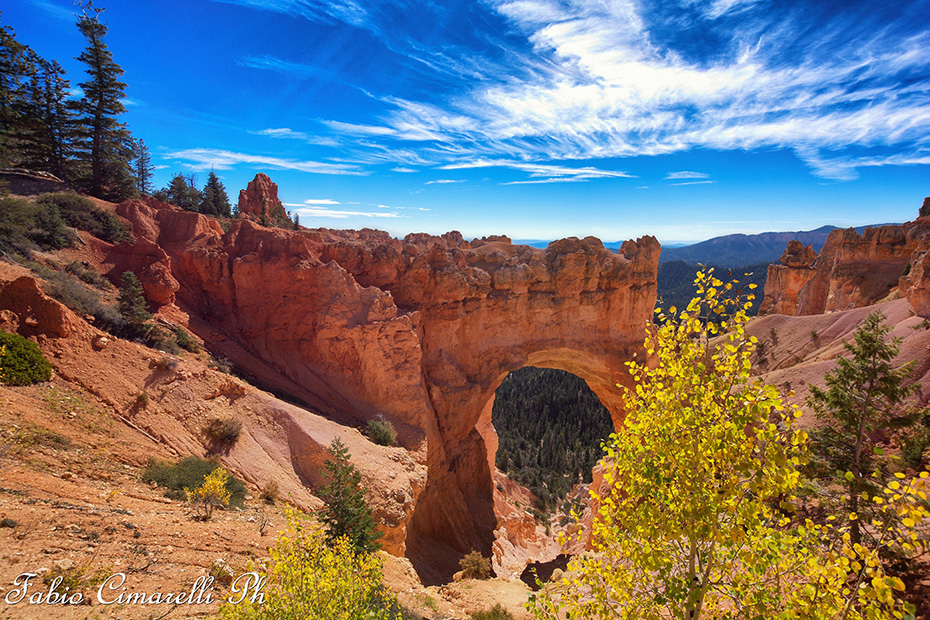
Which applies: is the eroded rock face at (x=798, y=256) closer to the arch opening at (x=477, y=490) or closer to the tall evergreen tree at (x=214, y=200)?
the arch opening at (x=477, y=490)

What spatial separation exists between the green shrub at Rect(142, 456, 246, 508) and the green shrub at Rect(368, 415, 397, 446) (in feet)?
22.1

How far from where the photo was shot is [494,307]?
28.4 m

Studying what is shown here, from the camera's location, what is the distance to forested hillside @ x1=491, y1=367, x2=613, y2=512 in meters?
49.1

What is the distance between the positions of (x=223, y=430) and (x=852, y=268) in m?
66.6

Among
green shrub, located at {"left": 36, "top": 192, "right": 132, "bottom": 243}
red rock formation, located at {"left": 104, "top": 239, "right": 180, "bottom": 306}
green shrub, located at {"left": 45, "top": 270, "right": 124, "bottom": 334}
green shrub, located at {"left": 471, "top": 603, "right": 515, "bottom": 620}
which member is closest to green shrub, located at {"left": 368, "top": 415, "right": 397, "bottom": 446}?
green shrub, located at {"left": 471, "top": 603, "right": 515, "bottom": 620}

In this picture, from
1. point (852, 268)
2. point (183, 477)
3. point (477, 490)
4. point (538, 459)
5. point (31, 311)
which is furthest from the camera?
point (538, 459)

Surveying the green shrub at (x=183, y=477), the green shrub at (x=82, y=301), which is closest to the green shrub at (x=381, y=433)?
the green shrub at (x=183, y=477)

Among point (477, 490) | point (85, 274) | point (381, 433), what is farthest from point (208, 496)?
point (477, 490)

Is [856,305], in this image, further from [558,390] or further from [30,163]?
[30,163]

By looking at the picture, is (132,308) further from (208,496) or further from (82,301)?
(208,496)

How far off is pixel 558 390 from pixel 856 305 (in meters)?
42.6

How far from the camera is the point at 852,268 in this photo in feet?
164

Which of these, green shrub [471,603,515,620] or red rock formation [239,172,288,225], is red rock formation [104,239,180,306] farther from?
red rock formation [239,172,288,225]

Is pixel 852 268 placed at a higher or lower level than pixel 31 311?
higher
